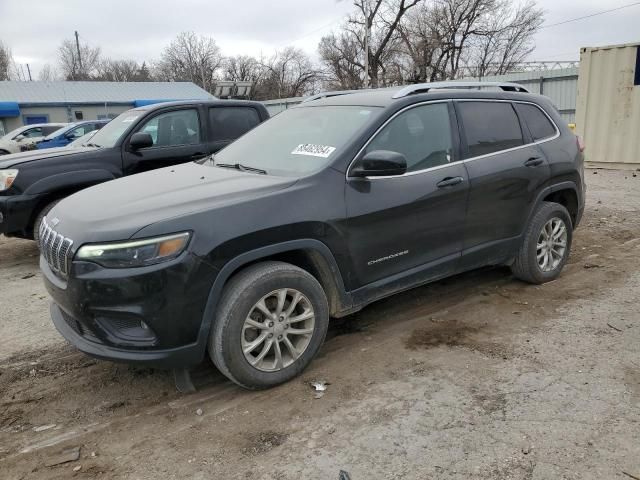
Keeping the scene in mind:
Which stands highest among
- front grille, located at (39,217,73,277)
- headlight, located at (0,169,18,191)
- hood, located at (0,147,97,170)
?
hood, located at (0,147,97,170)

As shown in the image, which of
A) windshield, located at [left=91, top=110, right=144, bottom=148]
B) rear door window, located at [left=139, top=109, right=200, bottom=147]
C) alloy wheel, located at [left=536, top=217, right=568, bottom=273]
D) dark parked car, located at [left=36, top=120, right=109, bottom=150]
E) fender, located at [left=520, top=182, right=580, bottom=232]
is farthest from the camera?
dark parked car, located at [left=36, top=120, right=109, bottom=150]

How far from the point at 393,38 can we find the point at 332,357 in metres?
40.8

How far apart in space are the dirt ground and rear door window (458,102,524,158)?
134cm

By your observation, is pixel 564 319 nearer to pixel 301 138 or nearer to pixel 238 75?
pixel 301 138

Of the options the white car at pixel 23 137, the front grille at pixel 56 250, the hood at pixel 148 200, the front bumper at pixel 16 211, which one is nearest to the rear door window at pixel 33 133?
the white car at pixel 23 137

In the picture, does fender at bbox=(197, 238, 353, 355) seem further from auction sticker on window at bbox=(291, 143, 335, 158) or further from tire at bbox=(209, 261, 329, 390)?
auction sticker on window at bbox=(291, 143, 335, 158)

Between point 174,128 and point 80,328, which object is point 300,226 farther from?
point 174,128

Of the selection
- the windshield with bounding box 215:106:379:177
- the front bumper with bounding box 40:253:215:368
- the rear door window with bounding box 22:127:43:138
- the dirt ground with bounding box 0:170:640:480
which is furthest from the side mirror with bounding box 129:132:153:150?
the rear door window with bounding box 22:127:43:138

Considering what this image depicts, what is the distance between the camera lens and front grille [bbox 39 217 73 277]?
2979 mm

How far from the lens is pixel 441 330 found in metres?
4.06

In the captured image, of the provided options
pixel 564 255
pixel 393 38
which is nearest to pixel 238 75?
pixel 393 38

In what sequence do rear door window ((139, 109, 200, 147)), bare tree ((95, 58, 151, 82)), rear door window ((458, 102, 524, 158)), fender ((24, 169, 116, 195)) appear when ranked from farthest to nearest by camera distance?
bare tree ((95, 58, 151, 82)), rear door window ((139, 109, 200, 147)), fender ((24, 169, 116, 195)), rear door window ((458, 102, 524, 158))

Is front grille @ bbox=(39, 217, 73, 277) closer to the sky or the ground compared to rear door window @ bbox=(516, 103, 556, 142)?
closer to the ground

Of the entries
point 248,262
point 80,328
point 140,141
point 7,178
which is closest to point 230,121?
point 140,141
